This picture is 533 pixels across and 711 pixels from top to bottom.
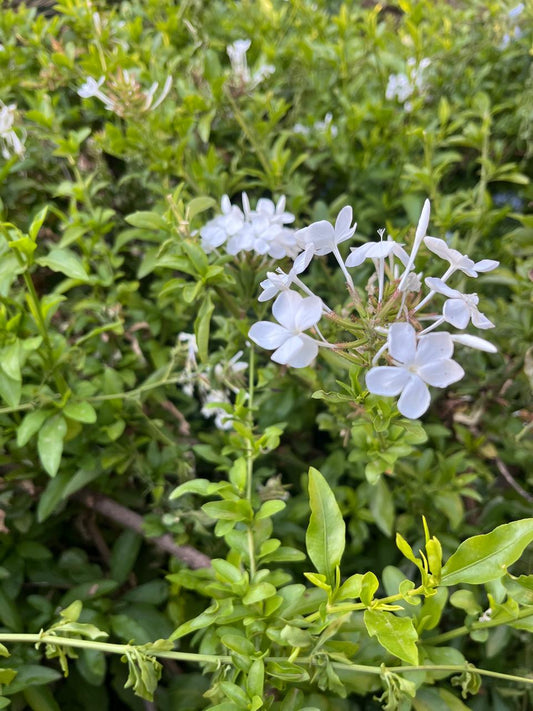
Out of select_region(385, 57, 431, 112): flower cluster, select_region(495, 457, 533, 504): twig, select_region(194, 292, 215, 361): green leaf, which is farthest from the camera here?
select_region(385, 57, 431, 112): flower cluster

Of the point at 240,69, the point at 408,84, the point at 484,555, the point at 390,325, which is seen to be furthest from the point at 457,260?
the point at 408,84

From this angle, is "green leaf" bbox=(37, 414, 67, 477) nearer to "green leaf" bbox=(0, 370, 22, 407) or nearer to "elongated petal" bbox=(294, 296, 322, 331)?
"green leaf" bbox=(0, 370, 22, 407)

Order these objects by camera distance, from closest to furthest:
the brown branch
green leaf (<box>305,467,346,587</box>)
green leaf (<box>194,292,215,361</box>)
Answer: green leaf (<box>305,467,346,587</box>)
green leaf (<box>194,292,215,361</box>)
the brown branch

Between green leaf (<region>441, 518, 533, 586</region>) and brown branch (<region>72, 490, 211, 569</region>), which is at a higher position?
green leaf (<region>441, 518, 533, 586</region>)

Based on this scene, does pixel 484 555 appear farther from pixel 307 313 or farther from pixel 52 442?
pixel 52 442

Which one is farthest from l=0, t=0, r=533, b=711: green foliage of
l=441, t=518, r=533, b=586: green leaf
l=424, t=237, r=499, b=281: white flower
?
l=424, t=237, r=499, b=281: white flower

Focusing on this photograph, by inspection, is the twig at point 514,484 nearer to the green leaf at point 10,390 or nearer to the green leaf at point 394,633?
the green leaf at point 394,633
